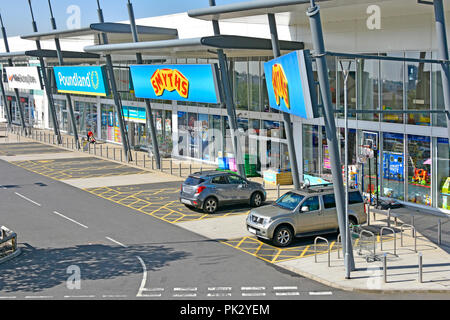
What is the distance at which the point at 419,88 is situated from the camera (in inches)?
948

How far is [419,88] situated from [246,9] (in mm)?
7151

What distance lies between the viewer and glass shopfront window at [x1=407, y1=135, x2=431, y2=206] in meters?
24.0

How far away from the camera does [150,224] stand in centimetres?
2275

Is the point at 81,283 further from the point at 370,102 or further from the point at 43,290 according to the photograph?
the point at 370,102

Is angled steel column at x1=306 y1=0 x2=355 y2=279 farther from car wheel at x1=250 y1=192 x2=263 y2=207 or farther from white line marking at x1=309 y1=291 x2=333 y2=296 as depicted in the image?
car wheel at x1=250 y1=192 x2=263 y2=207

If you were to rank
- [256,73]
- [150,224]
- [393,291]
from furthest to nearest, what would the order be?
1. [256,73]
2. [150,224]
3. [393,291]

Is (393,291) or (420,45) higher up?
(420,45)

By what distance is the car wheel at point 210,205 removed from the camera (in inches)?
967

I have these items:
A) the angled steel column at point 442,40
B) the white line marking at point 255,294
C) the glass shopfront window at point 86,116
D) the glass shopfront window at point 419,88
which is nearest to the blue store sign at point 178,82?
the glass shopfront window at point 419,88

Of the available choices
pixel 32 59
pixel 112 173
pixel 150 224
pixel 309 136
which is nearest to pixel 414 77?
pixel 309 136

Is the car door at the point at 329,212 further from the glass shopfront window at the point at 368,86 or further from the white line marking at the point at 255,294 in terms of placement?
the glass shopfront window at the point at 368,86

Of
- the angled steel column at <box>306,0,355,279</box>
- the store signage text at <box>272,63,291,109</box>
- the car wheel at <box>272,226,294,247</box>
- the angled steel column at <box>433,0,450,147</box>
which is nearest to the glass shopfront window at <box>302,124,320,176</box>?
the store signage text at <box>272,63,291,109</box>

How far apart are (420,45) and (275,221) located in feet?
31.3

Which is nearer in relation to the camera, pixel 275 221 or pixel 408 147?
pixel 275 221
